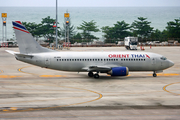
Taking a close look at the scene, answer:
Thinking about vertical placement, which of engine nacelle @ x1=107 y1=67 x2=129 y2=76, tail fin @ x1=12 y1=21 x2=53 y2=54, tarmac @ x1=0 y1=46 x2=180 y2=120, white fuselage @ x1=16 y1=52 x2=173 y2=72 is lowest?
tarmac @ x1=0 y1=46 x2=180 y2=120

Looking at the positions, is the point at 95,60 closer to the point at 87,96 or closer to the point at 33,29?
the point at 87,96

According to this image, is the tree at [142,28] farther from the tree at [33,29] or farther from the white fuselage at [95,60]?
the white fuselage at [95,60]

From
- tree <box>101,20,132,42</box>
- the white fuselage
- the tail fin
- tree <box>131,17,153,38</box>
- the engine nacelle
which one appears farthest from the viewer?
tree <box>131,17,153,38</box>

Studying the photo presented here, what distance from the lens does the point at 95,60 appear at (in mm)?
40875

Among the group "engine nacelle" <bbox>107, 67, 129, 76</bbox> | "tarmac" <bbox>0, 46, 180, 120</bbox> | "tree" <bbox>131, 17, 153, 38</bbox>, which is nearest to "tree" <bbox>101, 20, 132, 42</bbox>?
"tree" <bbox>131, 17, 153, 38</bbox>

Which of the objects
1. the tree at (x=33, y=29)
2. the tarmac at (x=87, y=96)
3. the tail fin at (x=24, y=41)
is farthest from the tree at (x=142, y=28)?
the tail fin at (x=24, y=41)

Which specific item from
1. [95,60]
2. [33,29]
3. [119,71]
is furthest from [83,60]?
[33,29]

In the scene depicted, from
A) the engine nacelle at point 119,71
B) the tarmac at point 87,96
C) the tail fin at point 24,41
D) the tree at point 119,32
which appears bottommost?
the tarmac at point 87,96

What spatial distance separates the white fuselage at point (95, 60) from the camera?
39969 mm

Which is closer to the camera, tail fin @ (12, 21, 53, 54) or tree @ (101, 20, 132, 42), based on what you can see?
tail fin @ (12, 21, 53, 54)

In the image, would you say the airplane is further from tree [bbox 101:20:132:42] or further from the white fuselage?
tree [bbox 101:20:132:42]

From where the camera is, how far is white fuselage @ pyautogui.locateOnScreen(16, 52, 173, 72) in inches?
1574

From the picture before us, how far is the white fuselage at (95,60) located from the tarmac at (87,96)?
1788 mm

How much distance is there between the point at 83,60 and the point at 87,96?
38.6ft
